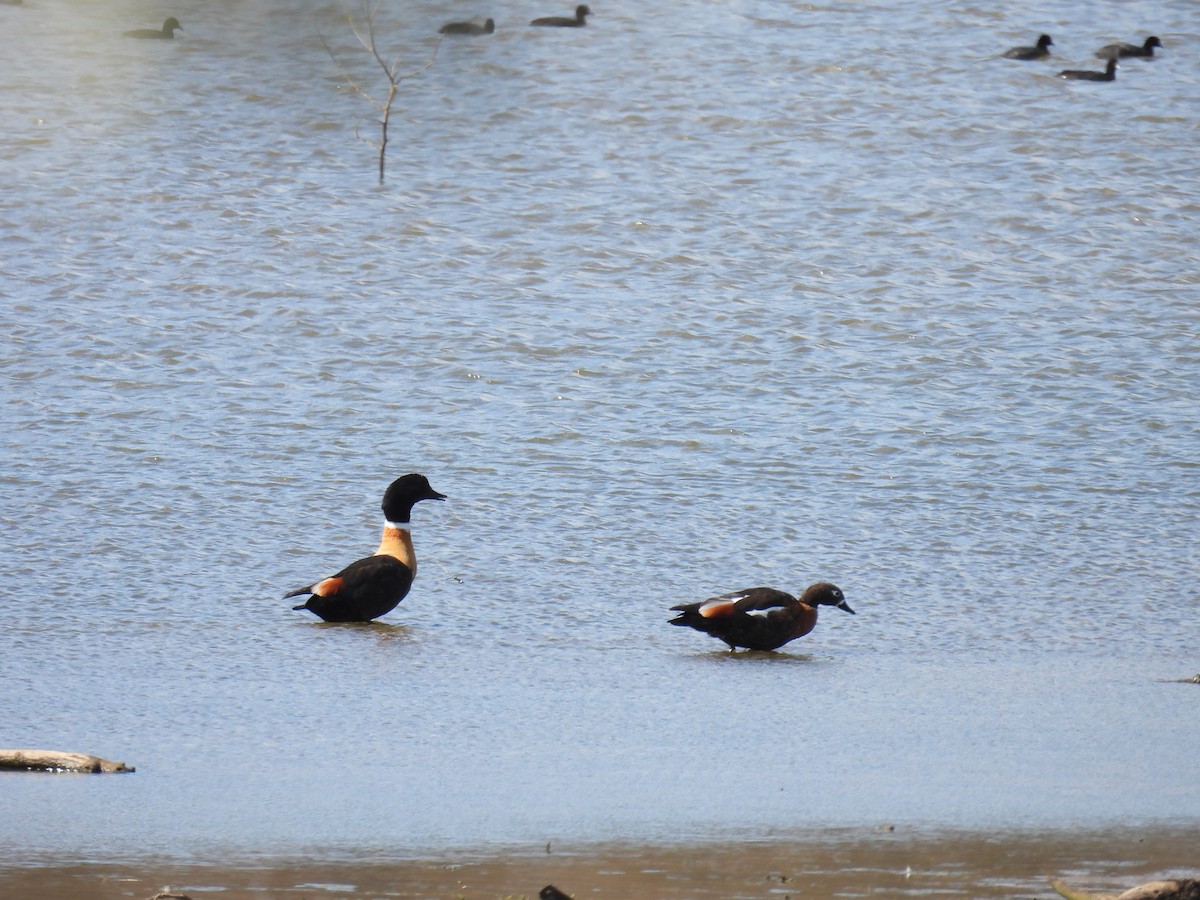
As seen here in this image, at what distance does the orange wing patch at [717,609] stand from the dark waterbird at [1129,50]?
51.8ft

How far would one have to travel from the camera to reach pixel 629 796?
5.11m

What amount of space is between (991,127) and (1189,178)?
245 centimetres

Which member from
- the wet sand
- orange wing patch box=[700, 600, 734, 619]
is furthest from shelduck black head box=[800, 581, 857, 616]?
the wet sand

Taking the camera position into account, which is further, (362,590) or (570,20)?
(570,20)

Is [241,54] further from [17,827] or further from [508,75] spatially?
[17,827]

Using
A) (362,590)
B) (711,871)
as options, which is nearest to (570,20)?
(362,590)

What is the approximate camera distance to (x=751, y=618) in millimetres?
7336

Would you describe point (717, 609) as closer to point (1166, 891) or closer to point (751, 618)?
point (751, 618)

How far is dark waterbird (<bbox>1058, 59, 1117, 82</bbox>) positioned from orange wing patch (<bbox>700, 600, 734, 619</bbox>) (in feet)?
50.1

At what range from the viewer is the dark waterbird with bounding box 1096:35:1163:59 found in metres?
21.3

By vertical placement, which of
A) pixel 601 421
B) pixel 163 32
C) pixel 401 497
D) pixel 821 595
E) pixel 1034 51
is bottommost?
pixel 821 595

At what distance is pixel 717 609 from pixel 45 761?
305 cm

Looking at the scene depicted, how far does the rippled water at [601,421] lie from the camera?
218 inches

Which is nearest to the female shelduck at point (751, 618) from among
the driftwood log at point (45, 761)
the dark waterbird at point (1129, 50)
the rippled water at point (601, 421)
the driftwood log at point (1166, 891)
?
the rippled water at point (601, 421)
